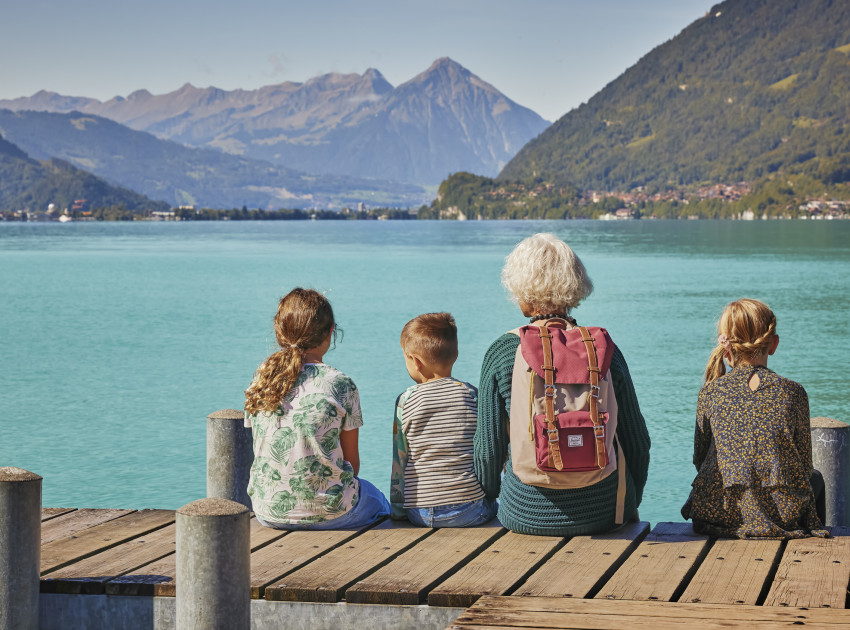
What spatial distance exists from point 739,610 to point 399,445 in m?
1.95

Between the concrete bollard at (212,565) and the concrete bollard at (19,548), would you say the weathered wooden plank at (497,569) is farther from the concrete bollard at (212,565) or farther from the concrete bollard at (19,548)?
the concrete bollard at (19,548)

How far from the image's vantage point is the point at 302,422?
529cm

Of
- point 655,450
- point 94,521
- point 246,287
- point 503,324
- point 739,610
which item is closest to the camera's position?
point 739,610

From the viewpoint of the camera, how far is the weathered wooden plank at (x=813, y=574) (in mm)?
4348

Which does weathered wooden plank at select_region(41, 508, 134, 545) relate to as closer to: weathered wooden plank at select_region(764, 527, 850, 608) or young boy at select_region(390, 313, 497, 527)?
young boy at select_region(390, 313, 497, 527)

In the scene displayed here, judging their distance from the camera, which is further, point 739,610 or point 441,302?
point 441,302

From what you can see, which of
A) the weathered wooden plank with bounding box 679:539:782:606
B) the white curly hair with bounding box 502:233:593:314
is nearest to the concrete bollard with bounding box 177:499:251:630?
the white curly hair with bounding box 502:233:593:314

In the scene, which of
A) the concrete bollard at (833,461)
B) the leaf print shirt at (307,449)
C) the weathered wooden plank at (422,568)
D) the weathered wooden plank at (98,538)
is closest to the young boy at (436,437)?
the weathered wooden plank at (422,568)

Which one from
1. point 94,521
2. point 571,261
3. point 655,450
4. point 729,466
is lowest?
point 655,450

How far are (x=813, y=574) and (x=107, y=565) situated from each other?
10.3 feet

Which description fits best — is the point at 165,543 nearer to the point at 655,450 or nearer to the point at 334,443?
the point at 334,443

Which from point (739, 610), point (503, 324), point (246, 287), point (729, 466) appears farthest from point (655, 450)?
point (246, 287)

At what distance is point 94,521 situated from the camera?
5.97 meters

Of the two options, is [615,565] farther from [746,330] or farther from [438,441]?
[746,330]
